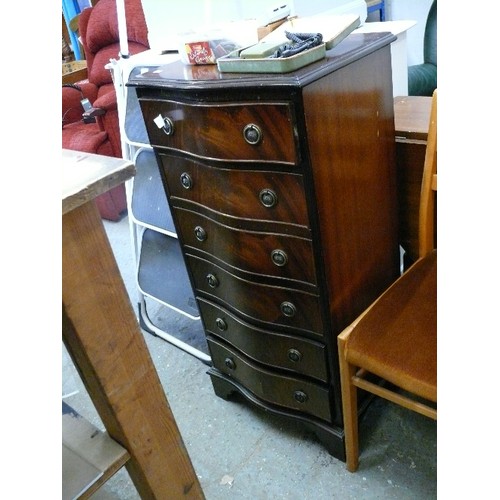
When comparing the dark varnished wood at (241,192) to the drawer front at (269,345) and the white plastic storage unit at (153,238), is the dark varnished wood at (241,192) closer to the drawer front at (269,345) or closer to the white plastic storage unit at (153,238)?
Answer: the drawer front at (269,345)

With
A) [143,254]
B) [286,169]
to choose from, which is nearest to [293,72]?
[286,169]

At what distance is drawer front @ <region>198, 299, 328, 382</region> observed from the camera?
1.27 m

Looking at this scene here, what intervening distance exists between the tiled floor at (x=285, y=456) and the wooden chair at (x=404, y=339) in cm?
8

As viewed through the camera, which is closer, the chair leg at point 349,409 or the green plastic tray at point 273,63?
the green plastic tray at point 273,63

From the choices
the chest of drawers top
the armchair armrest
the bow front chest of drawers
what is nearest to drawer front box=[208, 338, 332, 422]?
the bow front chest of drawers

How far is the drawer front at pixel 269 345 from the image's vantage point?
1.27 meters

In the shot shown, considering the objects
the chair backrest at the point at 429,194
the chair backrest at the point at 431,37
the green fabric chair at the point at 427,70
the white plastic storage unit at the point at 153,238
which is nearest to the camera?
the chair backrest at the point at 429,194

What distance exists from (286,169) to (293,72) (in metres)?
0.18

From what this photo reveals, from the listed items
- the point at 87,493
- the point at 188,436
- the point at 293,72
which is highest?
the point at 293,72

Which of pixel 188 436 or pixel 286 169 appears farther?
pixel 188 436

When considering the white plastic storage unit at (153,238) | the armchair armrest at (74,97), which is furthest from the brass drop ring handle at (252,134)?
the armchair armrest at (74,97)

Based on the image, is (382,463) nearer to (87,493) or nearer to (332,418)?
(332,418)
